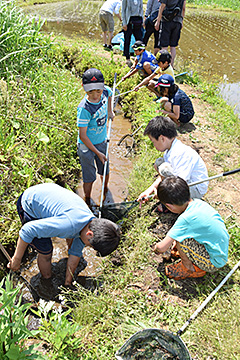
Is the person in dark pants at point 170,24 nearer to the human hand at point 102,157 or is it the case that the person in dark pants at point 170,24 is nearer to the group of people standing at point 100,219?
the group of people standing at point 100,219

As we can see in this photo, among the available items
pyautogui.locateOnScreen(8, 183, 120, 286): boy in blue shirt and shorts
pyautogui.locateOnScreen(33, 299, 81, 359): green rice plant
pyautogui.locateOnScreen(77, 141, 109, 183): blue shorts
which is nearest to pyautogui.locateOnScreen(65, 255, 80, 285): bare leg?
pyautogui.locateOnScreen(8, 183, 120, 286): boy in blue shirt and shorts

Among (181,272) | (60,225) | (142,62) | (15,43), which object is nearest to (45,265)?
(60,225)

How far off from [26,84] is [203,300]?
4101 millimetres

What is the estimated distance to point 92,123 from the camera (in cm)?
336

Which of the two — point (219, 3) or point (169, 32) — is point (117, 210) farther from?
point (219, 3)

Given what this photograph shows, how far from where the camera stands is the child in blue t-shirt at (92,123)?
10.1 feet

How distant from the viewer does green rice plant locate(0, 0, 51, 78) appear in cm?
459

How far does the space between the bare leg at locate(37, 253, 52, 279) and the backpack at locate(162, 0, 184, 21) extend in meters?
5.45

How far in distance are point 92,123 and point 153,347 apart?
230 cm

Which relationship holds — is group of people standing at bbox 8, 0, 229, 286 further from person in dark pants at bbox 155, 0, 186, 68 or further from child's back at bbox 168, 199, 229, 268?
person in dark pants at bbox 155, 0, 186, 68

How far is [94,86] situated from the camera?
121 inches

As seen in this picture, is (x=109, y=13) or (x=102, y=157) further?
(x=109, y=13)

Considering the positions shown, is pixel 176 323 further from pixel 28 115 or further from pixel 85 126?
pixel 28 115

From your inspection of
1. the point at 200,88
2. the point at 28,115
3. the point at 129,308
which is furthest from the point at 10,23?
the point at 129,308
